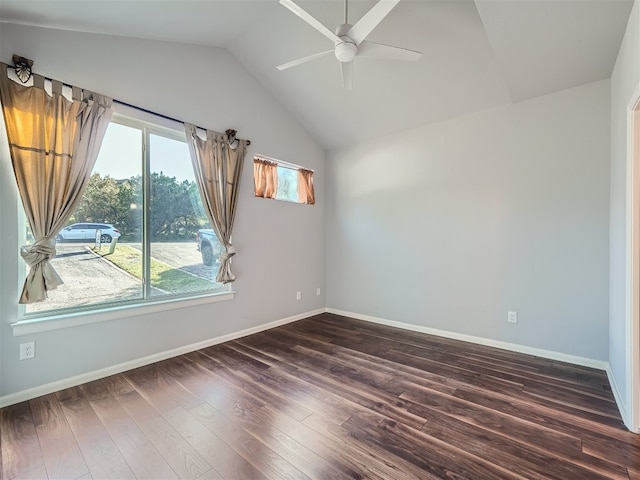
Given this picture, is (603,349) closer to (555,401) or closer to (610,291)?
(610,291)

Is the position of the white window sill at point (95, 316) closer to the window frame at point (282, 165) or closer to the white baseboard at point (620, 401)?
the window frame at point (282, 165)

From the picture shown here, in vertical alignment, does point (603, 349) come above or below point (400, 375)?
above

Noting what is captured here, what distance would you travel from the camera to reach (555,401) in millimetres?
2234

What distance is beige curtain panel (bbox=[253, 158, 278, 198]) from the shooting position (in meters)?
3.95

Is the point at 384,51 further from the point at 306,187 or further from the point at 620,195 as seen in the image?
the point at 306,187

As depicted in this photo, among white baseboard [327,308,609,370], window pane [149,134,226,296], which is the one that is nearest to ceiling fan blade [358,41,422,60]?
window pane [149,134,226,296]

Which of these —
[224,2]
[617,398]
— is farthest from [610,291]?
[224,2]

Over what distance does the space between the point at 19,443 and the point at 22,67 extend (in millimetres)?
2633

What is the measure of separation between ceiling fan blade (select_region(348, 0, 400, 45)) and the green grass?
280cm

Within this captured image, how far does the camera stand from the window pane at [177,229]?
306cm

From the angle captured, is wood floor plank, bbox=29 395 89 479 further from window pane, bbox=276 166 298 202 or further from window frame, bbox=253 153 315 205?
window pane, bbox=276 166 298 202

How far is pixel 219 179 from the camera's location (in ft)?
11.3

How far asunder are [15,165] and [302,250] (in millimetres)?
3269

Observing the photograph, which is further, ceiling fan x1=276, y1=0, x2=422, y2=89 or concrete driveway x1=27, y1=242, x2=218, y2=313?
concrete driveway x1=27, y1=242, x2=218, y2=313
